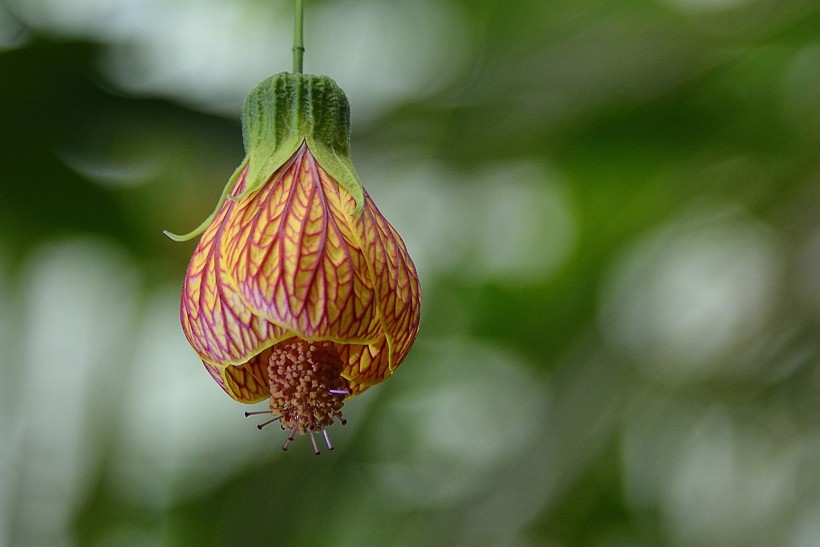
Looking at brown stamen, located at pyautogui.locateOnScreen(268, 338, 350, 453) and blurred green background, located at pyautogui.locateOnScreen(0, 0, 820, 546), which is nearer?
brown stamen, located at pyautogui.locateOnScreen(268, 338, 350, 453)

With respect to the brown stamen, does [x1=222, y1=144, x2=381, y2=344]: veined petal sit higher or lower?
higher

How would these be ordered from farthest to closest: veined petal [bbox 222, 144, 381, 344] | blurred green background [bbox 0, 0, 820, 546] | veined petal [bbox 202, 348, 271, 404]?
blurred green background [bbox 0, 0, 820, 546] < veined petal [bbox 202, 348, 271, 404] < veined petal [bbox 222, 144, 381, 344]

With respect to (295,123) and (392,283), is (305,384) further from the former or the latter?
(295,123)

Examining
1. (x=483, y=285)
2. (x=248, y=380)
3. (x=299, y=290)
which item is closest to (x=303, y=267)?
(x=299, y=290)

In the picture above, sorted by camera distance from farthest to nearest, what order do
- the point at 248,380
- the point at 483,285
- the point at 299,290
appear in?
1. the point at 483,285
2. the point at 248,380
3. the point at 299,290

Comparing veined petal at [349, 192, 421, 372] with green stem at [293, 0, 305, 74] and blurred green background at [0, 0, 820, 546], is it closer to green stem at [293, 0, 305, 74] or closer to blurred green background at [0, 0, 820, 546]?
green stem at [293, 0, 305, 74]

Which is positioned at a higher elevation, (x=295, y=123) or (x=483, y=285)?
(x=295, y=123)

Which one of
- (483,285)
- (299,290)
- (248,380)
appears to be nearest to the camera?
(299,290)

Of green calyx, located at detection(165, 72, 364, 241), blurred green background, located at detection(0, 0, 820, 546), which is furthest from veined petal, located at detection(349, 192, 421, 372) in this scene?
blurred green background, located at detection(0, 0, 820, 546)
